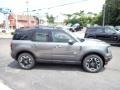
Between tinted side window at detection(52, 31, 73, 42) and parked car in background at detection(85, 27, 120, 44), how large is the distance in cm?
859

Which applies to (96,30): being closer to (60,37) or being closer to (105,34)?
(105,34)

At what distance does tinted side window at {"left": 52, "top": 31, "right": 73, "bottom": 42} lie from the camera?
8.43m

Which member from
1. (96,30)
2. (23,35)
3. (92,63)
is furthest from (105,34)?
(23,35)

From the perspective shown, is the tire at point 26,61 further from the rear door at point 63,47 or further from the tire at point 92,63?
the tire at point 92,63

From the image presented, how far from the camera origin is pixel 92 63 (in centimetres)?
829

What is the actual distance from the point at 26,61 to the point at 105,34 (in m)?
9.30

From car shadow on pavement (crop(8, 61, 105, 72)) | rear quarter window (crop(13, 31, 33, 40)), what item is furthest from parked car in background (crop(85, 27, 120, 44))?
rear quarter window (crop(13, 31, 33, 40))

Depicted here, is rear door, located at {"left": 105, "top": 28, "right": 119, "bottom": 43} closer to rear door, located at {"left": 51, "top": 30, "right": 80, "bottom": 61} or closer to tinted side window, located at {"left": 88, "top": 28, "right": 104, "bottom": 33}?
tinted side window, located at {"left": 88, "top": 28, "right": 104, "bottom": 33}

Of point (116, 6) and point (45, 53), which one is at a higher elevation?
point (116, 6)

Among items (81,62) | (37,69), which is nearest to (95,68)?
(81,62)

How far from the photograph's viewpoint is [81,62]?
841 centimetres

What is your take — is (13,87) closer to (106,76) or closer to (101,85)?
(101,85)

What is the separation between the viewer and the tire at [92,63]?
8.22m

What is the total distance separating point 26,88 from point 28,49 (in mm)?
2528
